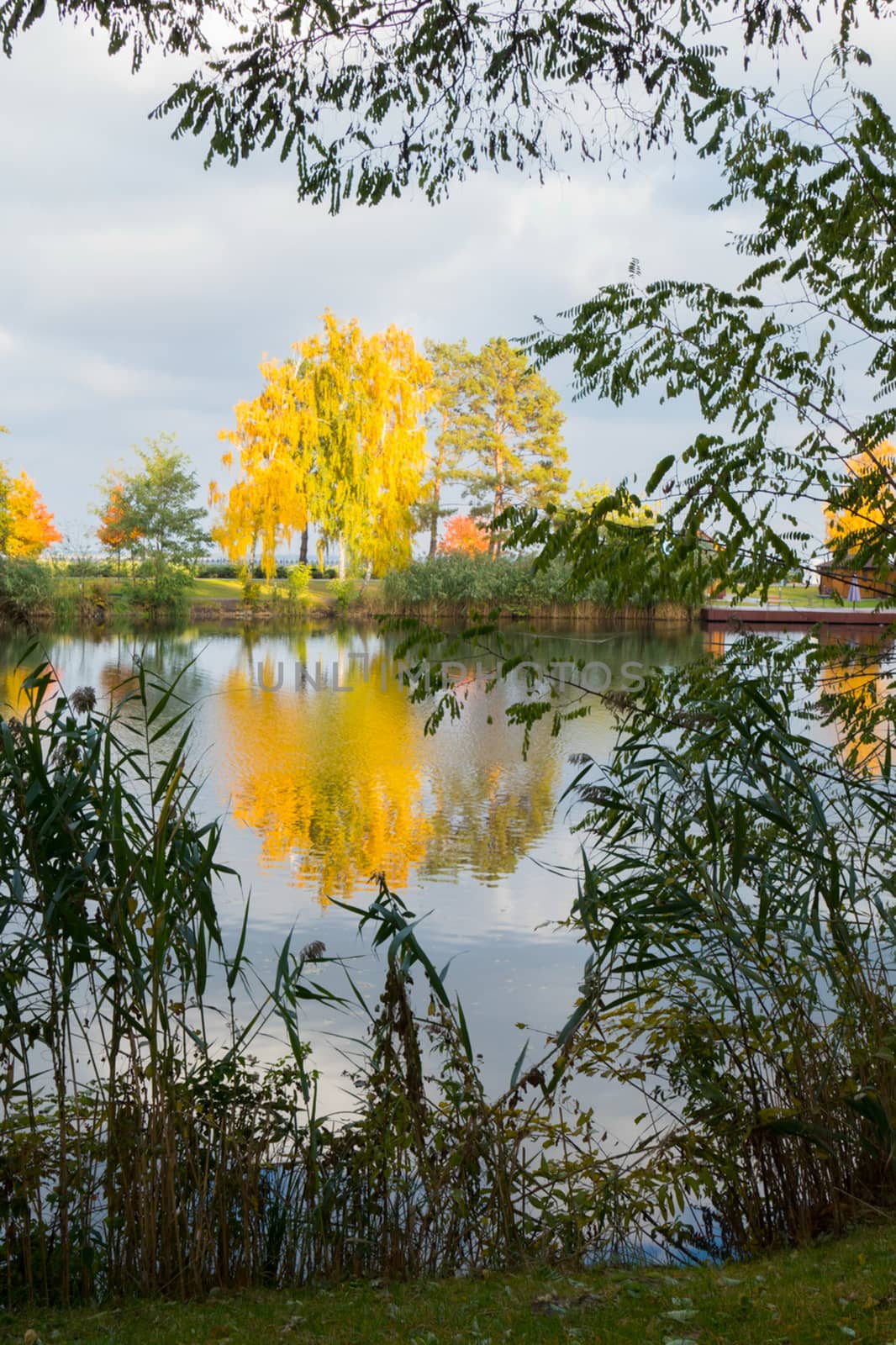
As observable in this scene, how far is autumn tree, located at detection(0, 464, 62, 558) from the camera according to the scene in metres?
33.7

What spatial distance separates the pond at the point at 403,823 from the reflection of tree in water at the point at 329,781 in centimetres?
3

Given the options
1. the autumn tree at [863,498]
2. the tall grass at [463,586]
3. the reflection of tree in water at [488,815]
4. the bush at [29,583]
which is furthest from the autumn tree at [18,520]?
the autumn tree at [863,498]

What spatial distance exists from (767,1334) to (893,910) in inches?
60.6

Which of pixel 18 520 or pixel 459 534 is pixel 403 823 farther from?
pixel 459 534

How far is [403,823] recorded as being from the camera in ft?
33.3

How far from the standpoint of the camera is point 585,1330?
257cm

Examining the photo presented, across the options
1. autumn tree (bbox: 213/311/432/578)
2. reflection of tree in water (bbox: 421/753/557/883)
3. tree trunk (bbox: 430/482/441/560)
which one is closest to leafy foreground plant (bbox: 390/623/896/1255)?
reflection of tree in water (bbox: 421/753/557/883)

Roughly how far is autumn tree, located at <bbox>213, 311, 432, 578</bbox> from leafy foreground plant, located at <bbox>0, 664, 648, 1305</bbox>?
29.5m

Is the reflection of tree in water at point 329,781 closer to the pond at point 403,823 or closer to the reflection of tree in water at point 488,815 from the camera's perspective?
the pond at point 403,823

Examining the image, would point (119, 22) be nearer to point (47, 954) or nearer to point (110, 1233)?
point (47, 954)

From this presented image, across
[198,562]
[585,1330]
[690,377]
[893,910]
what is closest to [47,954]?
[585,1330]

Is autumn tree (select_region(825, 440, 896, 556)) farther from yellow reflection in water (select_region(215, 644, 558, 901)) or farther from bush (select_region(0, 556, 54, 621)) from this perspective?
bush (select_region(0, 556, 54, 621))

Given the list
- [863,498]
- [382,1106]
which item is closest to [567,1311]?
[382,1106]

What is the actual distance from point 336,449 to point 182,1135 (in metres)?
30.9
